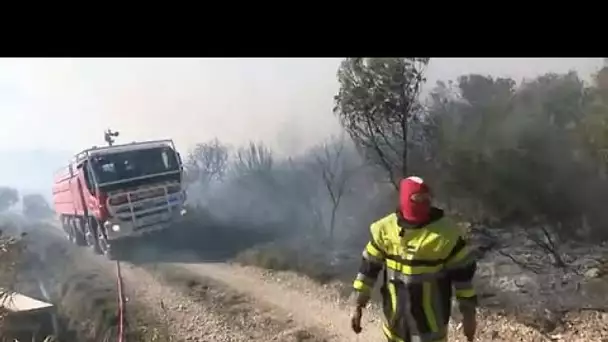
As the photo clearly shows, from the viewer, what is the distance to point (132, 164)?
6.15 ft

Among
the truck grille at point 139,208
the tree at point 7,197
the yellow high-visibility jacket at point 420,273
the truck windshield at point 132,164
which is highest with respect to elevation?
the truck windshield at point 132,164

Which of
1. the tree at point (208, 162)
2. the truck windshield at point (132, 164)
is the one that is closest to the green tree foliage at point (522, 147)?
the tree at point (208, 162)

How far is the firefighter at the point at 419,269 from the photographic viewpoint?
1559 mm

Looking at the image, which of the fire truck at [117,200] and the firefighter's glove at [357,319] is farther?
the fire truck at [117,200]

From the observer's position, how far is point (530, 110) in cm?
182

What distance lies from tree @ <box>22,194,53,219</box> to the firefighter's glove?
837 millimetres

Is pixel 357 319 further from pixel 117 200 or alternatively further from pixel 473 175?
pixel 117 200

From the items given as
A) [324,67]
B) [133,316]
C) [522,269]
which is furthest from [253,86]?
[522,269]

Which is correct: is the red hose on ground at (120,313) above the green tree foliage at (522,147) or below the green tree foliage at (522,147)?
below

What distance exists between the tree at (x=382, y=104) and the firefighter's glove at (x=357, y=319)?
0.35 meters

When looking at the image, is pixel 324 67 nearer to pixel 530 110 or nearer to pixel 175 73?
pixel 175 73

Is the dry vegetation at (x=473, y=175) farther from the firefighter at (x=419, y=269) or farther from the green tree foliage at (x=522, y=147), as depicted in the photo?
the firefighter at (x=419, y=269)

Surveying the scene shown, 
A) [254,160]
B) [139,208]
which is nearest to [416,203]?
[254,160]
